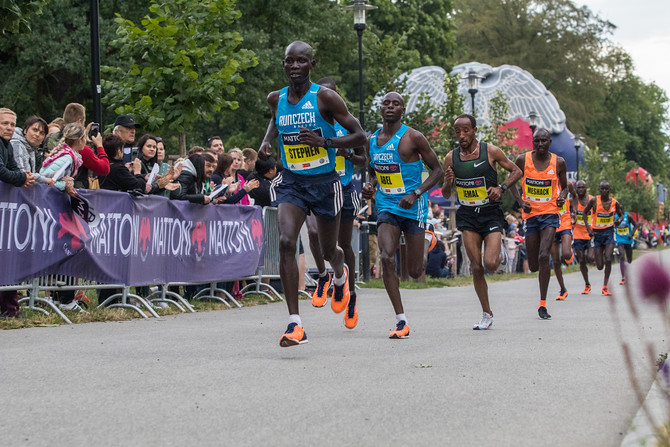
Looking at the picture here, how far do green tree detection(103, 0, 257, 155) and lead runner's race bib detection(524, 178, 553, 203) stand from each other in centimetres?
449

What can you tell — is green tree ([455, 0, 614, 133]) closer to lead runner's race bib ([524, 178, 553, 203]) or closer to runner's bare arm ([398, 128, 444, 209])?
lead runner's race bib ([524, 178, 553, 203])

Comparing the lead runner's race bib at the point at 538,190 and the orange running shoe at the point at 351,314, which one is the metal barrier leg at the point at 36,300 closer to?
the orange running shoe at the point at 351,314

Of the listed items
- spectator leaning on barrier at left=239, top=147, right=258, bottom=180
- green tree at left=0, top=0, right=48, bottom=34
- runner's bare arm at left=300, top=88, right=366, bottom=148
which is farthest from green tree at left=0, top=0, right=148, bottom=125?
runner's bare arm at left=300, top=88, right=366, bottom=148

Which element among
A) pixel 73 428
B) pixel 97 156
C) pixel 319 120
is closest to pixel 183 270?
pixel 97 156

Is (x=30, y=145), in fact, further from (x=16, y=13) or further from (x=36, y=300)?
(x=36, y=300)

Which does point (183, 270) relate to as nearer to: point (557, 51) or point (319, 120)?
point (319, 120)

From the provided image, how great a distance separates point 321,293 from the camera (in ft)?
33.8

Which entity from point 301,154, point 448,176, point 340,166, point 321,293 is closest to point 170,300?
point 321,293

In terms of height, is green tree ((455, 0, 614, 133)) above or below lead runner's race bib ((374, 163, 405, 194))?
above

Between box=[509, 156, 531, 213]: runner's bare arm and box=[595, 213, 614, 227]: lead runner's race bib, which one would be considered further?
box=[595, 213, 614, 227]: lead runner's race bib

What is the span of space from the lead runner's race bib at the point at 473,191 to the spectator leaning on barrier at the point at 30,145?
4.01 m

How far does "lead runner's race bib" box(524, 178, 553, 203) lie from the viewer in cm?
1338

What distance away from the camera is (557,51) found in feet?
213

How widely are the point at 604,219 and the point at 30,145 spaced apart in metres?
12.2
